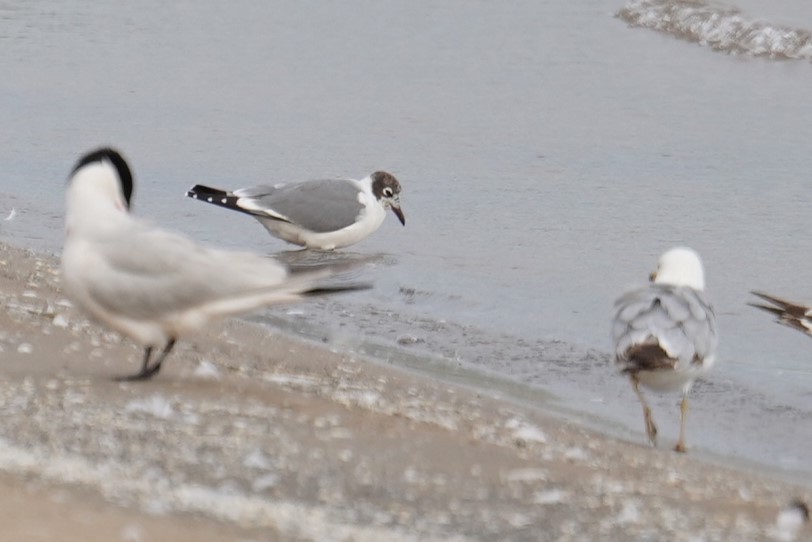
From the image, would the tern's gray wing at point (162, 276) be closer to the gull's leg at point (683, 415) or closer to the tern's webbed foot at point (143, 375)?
the tern's webbed foot at point (143, 375)

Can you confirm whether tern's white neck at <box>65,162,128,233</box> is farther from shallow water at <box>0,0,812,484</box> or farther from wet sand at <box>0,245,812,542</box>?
shallow water at <box>0,0,812,484</box>

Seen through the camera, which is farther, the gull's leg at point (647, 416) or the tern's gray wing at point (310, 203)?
the tern's gray wing at point (310, 203)

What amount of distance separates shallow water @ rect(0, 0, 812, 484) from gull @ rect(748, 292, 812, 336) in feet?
0.79

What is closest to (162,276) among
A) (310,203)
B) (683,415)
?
(683,415)

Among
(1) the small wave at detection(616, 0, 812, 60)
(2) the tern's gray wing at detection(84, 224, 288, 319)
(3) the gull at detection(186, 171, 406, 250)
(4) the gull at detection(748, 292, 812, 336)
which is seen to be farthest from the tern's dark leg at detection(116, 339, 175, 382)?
(1) the small wave at detection(616, 0, 812, 60)

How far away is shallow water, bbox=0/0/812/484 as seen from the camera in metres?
7.53

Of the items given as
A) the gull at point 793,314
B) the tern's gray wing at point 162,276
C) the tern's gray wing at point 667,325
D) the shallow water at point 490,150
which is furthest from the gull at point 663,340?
the tern's gray wing at point 162,276

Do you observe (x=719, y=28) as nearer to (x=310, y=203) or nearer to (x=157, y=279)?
(x=310, y=203)

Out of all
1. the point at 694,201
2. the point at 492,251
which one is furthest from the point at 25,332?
the point at 694,201

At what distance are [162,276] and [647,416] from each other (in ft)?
6.80

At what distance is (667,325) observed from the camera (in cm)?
619

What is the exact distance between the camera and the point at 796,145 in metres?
10.9

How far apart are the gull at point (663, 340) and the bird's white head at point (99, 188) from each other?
1957 millimetres

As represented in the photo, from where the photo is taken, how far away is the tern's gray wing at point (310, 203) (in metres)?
9.64
